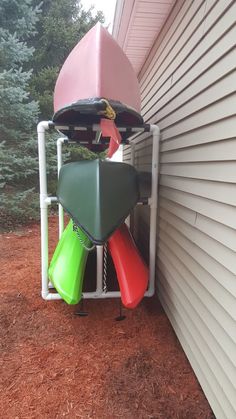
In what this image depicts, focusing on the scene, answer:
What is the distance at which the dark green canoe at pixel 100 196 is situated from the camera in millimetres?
1891

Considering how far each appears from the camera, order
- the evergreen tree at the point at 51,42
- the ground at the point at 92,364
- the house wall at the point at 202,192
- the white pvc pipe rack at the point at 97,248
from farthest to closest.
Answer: the evergreen tree at the point at 51,42 < the white pvc pipe rack at the point at 97,248 < the ground at the point at 92,364 < the house wall at the point at 202,192

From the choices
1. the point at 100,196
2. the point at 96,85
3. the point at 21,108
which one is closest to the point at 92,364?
the point at 100,196

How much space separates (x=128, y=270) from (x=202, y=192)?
3.06 feet

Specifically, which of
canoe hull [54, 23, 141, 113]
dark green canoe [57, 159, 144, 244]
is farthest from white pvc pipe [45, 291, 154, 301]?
canoe hull [54, 23, 141, 113]

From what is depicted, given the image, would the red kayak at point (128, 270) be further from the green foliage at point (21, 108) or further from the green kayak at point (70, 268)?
the green foliage at point (21, 108)

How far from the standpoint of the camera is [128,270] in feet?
7.54

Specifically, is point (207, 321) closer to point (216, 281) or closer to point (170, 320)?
point (216, 281)

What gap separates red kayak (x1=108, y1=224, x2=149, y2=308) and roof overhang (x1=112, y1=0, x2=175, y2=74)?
6.65 feet

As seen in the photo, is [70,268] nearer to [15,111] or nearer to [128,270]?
[128,270]

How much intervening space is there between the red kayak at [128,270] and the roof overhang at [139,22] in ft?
6.65

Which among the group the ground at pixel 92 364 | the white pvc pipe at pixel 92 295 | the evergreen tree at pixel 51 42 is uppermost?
the evergreen tree at pixel 51 42

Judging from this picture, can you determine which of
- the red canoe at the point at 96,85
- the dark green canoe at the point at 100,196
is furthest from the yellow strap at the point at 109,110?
the dark green canoe at the point at 100,196

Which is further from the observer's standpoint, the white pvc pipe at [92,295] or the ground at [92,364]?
the white pvc pipe at [92,295]

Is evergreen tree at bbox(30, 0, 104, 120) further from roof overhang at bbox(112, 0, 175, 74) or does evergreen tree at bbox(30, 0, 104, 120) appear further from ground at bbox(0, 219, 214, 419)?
ground at bbox(0, 219, 214, 419)
